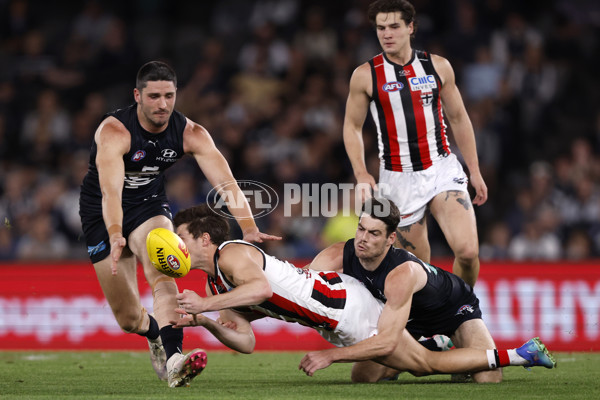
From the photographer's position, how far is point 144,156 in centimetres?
719

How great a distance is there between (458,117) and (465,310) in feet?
5.68

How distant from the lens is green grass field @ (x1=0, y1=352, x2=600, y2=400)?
19.9ft

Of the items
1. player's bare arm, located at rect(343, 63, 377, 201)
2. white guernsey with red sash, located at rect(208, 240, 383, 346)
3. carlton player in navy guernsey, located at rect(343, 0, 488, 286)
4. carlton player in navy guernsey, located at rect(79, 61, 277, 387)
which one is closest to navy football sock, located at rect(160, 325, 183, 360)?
carlton player in navy guernsey, located at rect(79, 61, 277, 387)

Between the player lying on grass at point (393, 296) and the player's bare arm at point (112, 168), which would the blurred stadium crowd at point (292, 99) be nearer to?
the player lying on grass at point (393, 296)

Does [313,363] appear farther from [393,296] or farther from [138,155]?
[138,155]

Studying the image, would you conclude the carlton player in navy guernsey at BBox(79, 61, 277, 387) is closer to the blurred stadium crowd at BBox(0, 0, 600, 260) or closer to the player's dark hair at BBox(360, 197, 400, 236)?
the player's dark hair at BBox(360, 197, 400, 236)

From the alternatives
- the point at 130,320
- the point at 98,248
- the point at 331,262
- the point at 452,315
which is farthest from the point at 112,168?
the point at 452,315

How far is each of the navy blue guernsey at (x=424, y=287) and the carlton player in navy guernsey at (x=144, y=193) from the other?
0.79 metres

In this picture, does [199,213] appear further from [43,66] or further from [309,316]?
[43,66]

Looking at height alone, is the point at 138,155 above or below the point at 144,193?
above

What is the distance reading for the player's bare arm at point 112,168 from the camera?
6668 millimetres

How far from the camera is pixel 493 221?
41.5 feet

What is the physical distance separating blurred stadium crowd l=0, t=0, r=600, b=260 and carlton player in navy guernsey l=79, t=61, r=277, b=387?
4360 mm

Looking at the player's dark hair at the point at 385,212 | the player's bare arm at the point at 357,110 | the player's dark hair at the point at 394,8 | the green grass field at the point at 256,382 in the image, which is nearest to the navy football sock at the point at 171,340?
the green grass field at the point at 256,382
